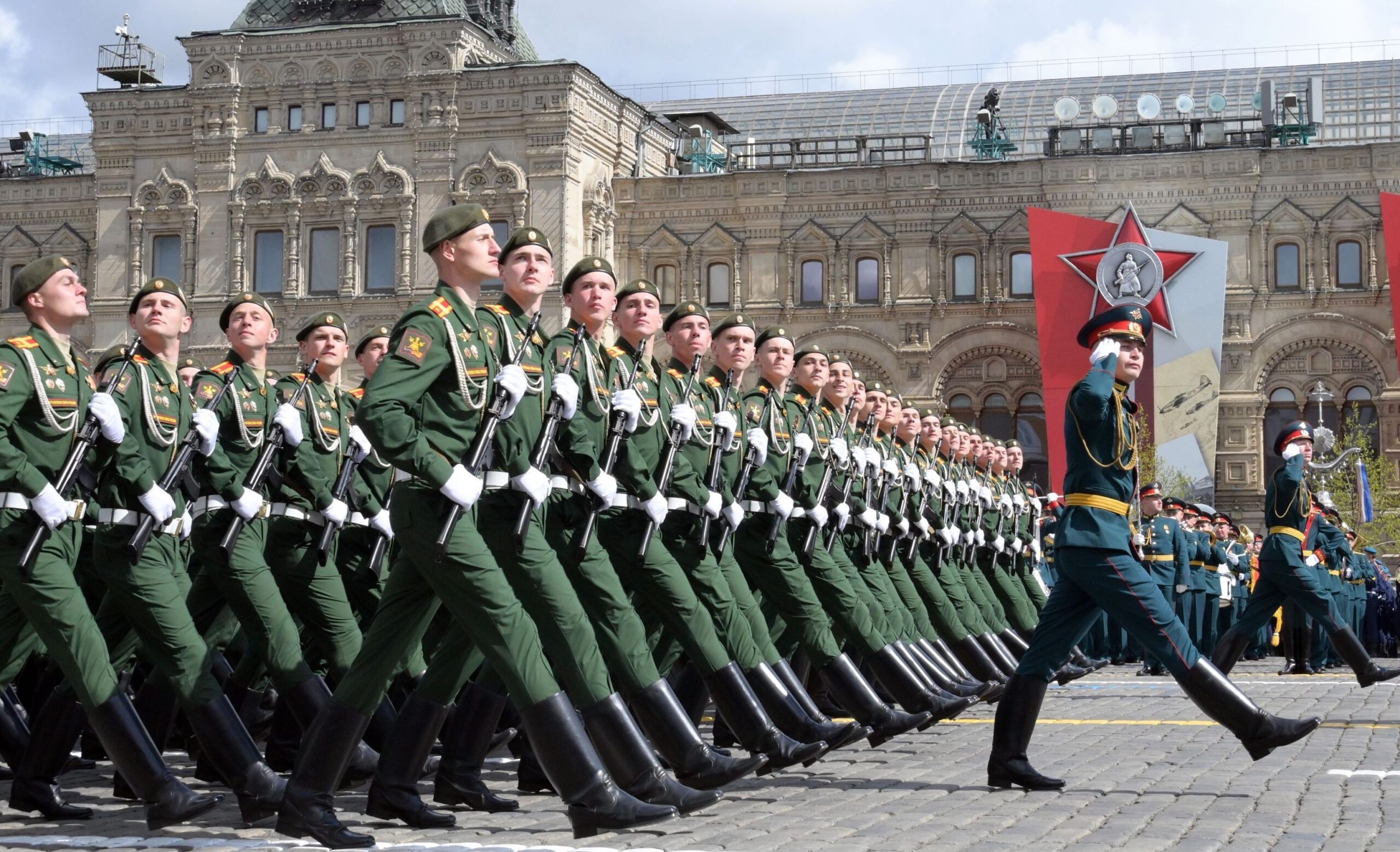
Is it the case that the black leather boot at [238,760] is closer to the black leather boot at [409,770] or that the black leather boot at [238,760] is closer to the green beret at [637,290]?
the black leather boot at [409,770]

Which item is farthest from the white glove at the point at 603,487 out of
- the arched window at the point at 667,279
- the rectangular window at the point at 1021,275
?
the arched window at the point at 667,279

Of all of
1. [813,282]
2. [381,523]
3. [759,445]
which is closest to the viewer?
[381,523]

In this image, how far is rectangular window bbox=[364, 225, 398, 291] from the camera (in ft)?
141

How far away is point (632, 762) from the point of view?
6.22 m

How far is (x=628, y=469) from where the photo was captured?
756 centimetres

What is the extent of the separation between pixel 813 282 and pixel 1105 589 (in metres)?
35.7

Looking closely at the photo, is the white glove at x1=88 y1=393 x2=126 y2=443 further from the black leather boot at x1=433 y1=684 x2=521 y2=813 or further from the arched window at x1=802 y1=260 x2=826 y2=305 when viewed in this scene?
the arched window at x1=802 y1=260 x2=826 y2=305

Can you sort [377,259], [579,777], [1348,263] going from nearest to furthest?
[579,777] → [1348,263] → [377,259]

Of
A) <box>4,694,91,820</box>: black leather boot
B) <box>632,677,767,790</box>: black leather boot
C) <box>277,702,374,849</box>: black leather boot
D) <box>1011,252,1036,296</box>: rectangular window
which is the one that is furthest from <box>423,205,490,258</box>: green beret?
<box>1011,252,1036,296</box>: rectangular window

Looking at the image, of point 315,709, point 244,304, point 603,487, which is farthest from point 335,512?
point 603,487

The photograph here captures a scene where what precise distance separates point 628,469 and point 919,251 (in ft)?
117

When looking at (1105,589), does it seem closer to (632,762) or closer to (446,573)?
(632,762)

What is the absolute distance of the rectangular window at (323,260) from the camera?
4325 cm

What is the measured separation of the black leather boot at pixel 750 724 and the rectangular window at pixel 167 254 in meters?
38.2
